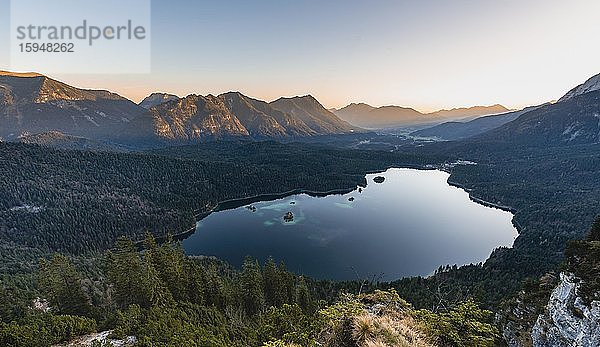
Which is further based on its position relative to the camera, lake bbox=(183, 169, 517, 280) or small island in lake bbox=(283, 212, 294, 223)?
small island in lake bbox=(283, 212, 294, 223)

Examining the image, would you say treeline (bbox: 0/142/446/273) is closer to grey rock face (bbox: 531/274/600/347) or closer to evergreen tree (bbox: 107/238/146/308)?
evergreen tree (bbox: 107/238/146/308)

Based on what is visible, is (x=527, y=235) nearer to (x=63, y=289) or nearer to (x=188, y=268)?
(x=188, y=268)

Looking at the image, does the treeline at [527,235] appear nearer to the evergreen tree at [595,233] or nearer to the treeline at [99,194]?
the evergreen tree at [595,233]

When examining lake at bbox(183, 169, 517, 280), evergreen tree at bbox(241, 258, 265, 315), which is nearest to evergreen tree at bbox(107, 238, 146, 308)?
evergreen tree at bbox(241, 258, 265, 315)

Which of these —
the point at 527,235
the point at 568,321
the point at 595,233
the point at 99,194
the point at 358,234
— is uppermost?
the point at 595,233

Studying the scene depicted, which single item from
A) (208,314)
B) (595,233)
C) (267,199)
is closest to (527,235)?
(595,233)

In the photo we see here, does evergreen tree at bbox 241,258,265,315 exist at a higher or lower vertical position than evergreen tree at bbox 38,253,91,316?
lower

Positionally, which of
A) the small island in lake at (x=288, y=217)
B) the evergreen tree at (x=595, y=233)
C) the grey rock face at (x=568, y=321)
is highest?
the evergreen tree at (x=595, y=233)

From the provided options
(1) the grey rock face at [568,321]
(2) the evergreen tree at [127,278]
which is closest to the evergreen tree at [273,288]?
(2) the evergreen tree at [127,278]

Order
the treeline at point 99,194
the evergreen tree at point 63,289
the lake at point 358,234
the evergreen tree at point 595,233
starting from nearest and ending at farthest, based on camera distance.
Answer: the evergreen tree at point 595,233
the evergreen tree at point 63,289
the lake at point 358,234
the treeline at point 99,194

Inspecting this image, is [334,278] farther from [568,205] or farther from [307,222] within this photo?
[568,205]
